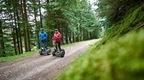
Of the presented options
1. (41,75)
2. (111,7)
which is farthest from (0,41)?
(111,7)

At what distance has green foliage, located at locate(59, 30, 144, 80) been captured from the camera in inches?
36.8

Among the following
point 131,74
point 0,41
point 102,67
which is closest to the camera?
point 131,74

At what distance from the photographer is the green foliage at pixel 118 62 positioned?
935mm

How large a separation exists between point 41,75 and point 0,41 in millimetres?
24151

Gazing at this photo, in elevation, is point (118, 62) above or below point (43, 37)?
above

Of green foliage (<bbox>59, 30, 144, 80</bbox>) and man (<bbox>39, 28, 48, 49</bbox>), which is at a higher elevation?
green foliage (<bbox>59, 30, 144, 80</bbox>)

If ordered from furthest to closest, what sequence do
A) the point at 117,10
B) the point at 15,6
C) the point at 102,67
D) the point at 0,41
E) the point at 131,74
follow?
the point at 0,41 → the point at 15,6 → the point at 117,10 → the point at 102,67 → the point at 131,74

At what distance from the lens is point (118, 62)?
1009mm

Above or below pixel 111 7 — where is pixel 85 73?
below

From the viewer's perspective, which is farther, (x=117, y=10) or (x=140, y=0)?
(x=117, y=10)

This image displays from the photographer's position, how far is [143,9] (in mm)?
5672

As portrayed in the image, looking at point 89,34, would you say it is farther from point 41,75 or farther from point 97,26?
point 41,75

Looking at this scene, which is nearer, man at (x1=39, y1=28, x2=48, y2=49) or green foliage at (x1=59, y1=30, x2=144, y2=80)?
green foliage at (x1=59, y1=30, x2=144, y2=80)

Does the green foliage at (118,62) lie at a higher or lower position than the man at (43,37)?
higher
